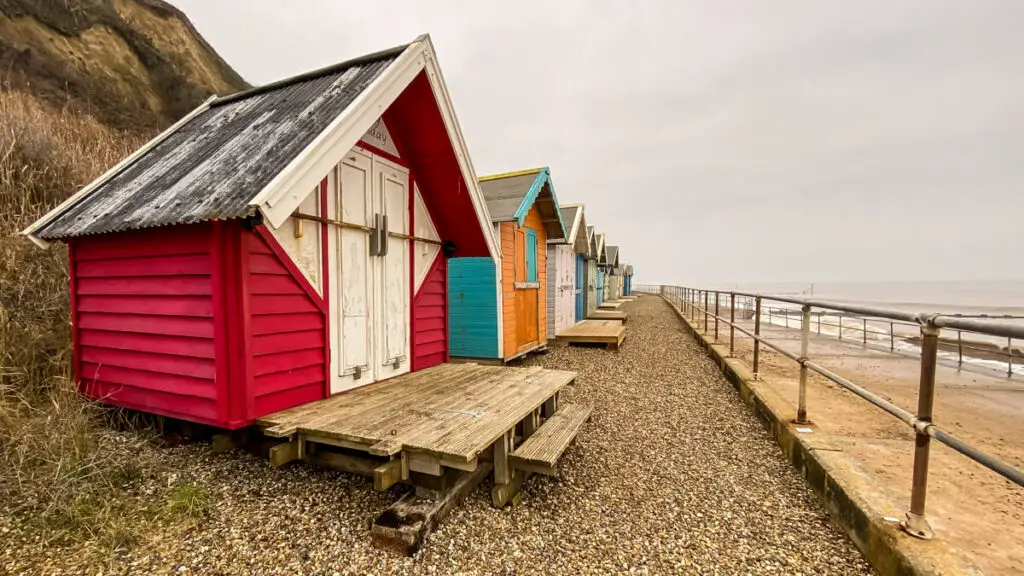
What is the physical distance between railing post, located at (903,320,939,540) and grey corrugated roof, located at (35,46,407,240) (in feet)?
12.5

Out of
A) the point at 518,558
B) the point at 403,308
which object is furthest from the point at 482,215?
the point at 518,558

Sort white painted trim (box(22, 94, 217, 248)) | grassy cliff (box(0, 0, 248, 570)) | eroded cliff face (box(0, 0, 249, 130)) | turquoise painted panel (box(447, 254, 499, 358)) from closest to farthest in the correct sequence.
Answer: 1. grassy cliff (box(0, 0, 248, 570))
2. white painted trim (box(22, 94, 217, 248))
3. turquoise painted panel (box(447, 254, 499, 358))
4. eroded cliff face (box(0, 0, 249, 130))

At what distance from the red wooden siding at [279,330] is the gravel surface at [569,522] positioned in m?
0.65

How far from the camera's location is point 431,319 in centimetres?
534

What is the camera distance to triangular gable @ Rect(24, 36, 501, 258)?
9.25 feet

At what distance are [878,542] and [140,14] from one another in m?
31.6

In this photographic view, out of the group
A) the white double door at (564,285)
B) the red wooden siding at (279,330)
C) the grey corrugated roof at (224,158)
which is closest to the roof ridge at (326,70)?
the grey corrugated roof at (224,158)

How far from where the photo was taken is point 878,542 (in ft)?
7.73

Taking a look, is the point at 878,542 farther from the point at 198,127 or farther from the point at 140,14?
the point at 140,14

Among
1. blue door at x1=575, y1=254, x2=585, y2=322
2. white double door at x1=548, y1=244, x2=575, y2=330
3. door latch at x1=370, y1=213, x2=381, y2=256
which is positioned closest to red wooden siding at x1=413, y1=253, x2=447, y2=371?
door latch at x1=370, y1=213, x2=381, y2=256

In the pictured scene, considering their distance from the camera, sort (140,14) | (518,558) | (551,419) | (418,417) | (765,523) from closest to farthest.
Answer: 1. (518,558)
2. (765,523)
3. (418,417)
4. (551,419)
5. (140,14)

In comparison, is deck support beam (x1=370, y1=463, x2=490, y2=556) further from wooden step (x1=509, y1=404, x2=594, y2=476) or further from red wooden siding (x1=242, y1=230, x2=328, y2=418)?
red wooden siding (x1=242, y1=230, x2=328, y2=418)

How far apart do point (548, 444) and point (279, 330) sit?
7.55 feet

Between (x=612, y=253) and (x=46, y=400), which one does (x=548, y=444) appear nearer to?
(x=46, y=400)
